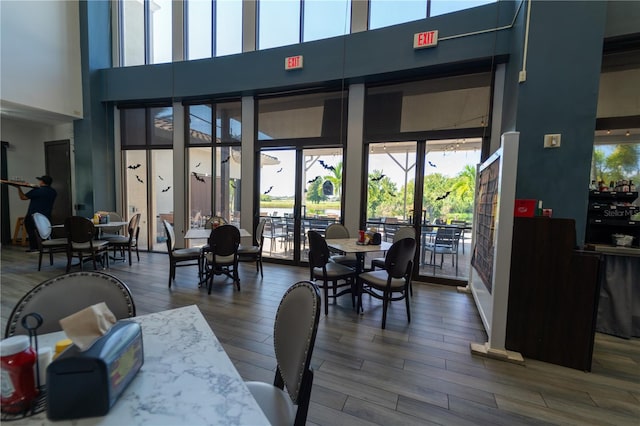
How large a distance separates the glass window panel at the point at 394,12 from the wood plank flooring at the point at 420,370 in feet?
14.2

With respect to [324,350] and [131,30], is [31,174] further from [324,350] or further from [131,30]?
[324,350]

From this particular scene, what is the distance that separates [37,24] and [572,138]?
8892 millimetres

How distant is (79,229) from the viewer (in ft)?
14.2

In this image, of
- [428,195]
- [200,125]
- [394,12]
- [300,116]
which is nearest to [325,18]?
[394,12]

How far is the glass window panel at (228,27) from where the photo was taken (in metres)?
5.35

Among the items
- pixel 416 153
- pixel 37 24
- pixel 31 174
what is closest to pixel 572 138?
pixel 416 153

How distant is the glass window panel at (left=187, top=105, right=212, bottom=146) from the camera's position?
573 centimetres

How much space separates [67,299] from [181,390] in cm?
85

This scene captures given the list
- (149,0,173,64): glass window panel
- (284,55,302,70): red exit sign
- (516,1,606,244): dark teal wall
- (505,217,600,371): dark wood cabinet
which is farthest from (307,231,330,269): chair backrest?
(149,0,173,64): glass window panel

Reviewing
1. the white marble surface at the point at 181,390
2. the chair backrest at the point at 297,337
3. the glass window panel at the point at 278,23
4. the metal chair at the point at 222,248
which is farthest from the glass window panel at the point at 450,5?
the white marble surface at the point at 181,390

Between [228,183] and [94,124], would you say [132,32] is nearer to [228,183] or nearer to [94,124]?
[94,124]

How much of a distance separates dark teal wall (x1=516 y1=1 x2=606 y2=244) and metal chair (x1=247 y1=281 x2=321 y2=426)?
119 inches

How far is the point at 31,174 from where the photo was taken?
6.60 metres

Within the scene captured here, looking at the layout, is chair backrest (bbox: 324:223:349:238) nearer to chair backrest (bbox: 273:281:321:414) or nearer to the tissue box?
chair backrest (bbox: 273:281:321:414)
